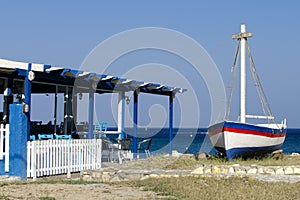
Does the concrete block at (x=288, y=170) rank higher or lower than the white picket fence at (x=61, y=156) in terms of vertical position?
lower

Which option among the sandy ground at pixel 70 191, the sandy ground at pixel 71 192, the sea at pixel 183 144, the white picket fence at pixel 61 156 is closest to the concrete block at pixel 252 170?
the white picket fence at pixel 61 156

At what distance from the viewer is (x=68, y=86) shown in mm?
19359

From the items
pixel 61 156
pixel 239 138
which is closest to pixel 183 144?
pixel 239 138

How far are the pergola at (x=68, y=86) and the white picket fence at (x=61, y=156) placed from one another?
0.53 meters

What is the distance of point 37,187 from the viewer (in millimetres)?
10656

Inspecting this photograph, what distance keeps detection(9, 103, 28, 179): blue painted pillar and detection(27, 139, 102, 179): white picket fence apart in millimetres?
115

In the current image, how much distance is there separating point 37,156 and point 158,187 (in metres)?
3.59

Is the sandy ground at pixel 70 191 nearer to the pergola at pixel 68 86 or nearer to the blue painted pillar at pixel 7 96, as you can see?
the pergola at pixel 68 86

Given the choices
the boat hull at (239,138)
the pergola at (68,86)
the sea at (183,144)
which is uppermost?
the pergola at (68,86)

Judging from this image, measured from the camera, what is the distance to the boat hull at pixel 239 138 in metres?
19.0

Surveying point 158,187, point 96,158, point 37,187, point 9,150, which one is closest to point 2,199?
point 37,187

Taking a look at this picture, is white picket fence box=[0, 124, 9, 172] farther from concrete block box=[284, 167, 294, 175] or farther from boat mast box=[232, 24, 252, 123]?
boat mast box=[232, 24, 252, 123]

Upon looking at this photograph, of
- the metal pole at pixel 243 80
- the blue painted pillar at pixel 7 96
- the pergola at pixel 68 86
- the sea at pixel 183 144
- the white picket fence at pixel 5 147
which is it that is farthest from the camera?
the sea at pixel 183 144

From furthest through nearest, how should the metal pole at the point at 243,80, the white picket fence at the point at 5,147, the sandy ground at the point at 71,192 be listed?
the metal pole at the point at 243,80, the white picket fence at the point at 5,147, the sandy ground at the point at 71,192
